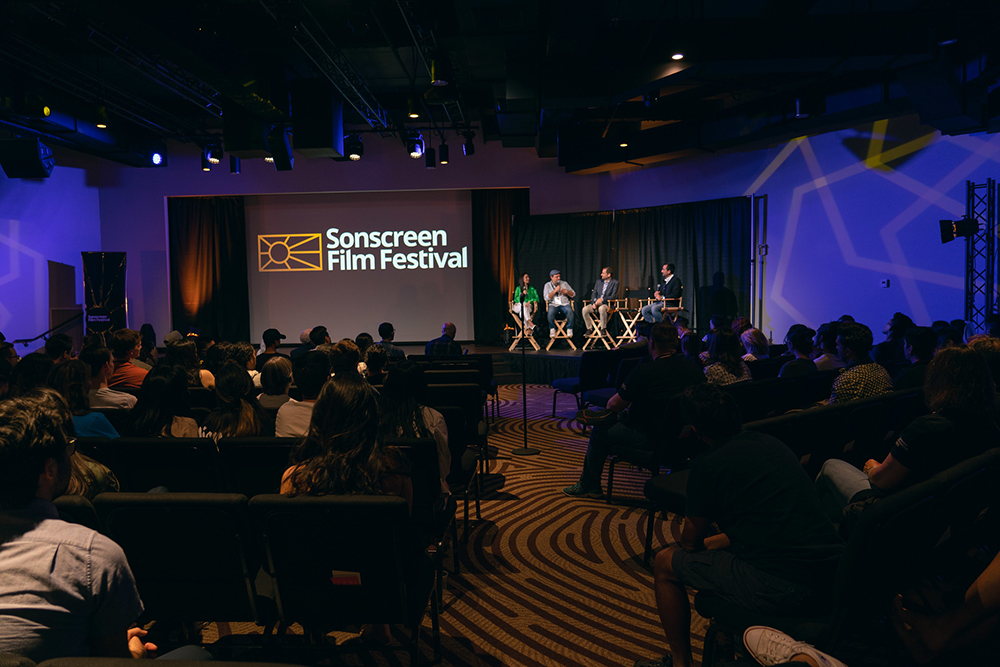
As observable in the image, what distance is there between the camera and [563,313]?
11.8 metres

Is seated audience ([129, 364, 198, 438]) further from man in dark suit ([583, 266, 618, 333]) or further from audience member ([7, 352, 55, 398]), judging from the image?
man in dark suit ([583, 266, 618, 333])

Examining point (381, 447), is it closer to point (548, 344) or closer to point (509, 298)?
point (548, 344)

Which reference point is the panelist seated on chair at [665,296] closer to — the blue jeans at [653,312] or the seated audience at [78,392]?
the blue jeans at [653,312]

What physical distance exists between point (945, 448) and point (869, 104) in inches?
285

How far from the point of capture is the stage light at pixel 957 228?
Result: 290 inches

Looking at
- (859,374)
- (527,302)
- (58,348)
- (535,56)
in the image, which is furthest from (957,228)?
(58,348)

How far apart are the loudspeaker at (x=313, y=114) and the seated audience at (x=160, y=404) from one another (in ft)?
20.5

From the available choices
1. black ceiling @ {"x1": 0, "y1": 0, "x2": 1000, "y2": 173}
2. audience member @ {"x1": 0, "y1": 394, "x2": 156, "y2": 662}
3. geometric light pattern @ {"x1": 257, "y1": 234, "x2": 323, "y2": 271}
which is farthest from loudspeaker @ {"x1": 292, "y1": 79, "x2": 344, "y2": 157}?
audience member @ {"x1": 0, "y1": 394, "x2": 156, "y2": 662}

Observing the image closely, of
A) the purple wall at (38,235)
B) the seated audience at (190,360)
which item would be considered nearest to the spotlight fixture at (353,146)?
the purple wall at (38,235)

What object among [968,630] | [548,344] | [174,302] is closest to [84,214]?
[174,302]

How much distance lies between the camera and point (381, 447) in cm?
219

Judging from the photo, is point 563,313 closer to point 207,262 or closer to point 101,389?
point 207,262

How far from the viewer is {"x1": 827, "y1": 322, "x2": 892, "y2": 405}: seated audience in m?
3.62

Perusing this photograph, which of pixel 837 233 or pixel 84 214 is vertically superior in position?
pixel 84 214
